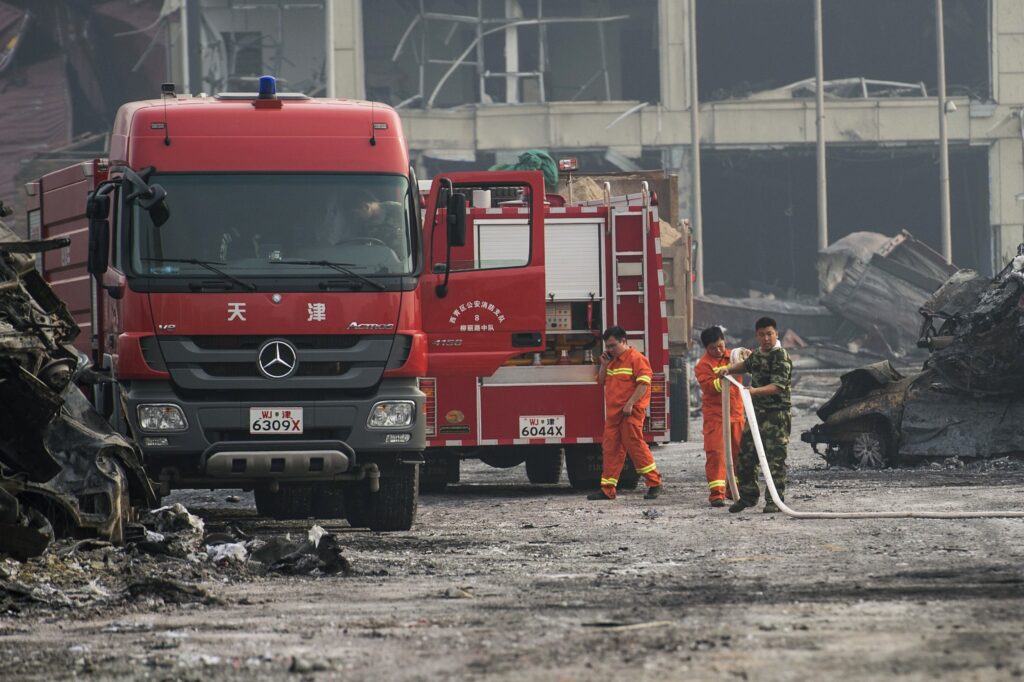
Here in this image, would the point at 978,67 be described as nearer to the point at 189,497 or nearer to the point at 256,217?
the point at 189,497

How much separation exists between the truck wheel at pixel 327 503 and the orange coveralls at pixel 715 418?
10.3 ft

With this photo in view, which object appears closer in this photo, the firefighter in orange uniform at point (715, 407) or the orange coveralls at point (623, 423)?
the firefighter in orange uniform at point (715, 407)

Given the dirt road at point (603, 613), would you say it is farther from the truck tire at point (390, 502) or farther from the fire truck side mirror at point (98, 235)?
the fire truck side mirror at point (98, 235)

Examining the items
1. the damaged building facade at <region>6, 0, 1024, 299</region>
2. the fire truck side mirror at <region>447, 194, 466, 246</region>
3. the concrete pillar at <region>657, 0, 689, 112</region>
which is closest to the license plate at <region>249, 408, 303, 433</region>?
the fire truck side mirror at <region>447, 194, 466, 246</region>

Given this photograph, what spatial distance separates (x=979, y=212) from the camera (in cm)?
5303

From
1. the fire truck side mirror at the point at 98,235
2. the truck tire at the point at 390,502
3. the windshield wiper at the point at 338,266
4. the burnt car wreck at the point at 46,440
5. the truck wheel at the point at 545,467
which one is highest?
the fire truck side mirror at the point at 98,235

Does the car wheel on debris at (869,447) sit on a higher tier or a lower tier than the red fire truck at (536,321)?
lower

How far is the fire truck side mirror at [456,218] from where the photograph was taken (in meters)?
12.1

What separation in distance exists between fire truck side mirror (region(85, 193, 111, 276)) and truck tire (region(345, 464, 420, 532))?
2.44 meters

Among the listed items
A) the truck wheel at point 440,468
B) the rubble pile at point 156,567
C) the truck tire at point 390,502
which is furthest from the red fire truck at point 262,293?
the truck wheel at point 440,468

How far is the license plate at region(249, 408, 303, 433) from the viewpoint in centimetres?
1163

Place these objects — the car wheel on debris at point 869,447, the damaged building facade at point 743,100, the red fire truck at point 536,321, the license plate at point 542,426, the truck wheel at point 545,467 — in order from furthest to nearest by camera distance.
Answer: the damaged building facade at point 743,100
the car wheel on debris at point 869,447
the truck wheel at point 545,467
the license plate at point 542,426
the red fire truck at point 536,321

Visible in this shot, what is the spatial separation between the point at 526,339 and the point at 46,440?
5.34 meters

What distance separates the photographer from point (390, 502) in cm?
1253
